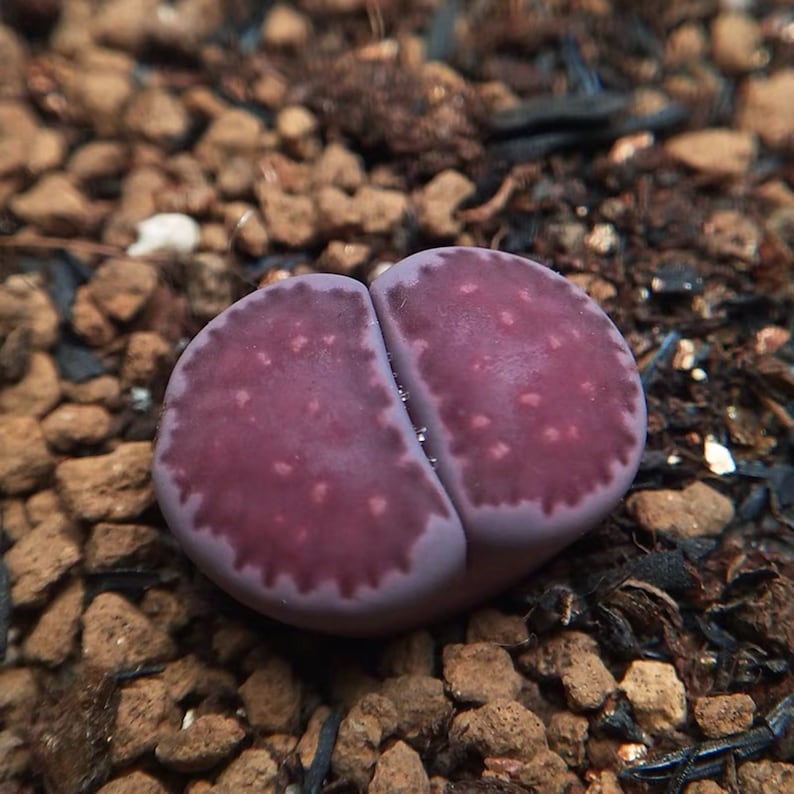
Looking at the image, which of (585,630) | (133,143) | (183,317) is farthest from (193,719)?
(133,143)

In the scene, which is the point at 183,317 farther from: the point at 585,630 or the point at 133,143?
the point at 585,630

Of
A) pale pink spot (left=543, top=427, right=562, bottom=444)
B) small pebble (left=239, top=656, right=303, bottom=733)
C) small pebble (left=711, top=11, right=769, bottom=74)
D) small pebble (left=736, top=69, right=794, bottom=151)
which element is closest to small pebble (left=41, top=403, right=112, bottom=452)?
small pebble (left=239, top=656, right=303, bottom=733)

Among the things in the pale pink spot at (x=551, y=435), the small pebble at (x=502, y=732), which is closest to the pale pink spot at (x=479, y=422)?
the pale pink spot at (x=551, y=435)

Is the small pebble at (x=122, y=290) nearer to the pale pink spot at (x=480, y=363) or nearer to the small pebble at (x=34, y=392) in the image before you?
the small pebble at (x=34, y=392)

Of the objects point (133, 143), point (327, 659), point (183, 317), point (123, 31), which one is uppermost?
point (123, 31)

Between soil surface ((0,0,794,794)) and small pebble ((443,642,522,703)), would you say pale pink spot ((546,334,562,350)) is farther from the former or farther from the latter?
small pebble ((443,642,522,703))

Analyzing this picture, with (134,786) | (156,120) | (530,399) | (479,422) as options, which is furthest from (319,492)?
(156,120)

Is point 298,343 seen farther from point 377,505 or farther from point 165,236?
point 165,236
